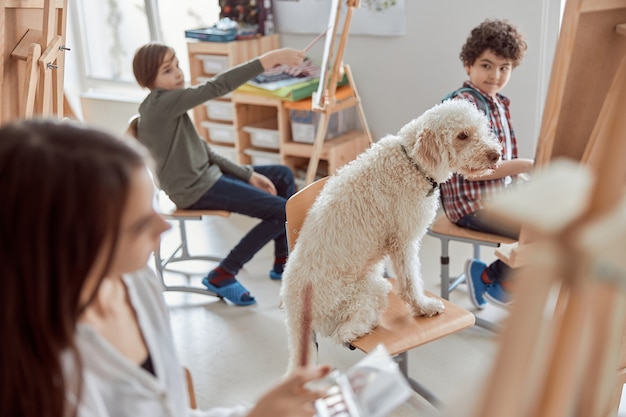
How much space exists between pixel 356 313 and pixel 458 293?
1.29 m

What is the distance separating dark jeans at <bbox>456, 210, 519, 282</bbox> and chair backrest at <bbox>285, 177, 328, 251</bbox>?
720 millimetres

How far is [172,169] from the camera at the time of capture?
2.95 metres

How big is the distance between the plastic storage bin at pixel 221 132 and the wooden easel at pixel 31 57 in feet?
7.16

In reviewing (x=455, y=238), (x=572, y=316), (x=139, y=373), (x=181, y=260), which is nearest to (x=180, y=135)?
(x=181, y=260)

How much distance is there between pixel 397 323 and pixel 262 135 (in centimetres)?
256

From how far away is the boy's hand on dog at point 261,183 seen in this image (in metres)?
3.17

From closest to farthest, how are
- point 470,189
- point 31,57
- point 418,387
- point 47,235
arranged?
point 47,235 < point 31,57 < point 418,387 < point 470,189

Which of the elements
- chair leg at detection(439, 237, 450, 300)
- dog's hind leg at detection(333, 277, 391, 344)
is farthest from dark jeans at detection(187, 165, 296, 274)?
dog's hind leg at detection(333, 277, 391, 344)

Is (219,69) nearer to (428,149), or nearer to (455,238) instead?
(455,238)

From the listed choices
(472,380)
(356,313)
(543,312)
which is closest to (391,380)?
(472,380)

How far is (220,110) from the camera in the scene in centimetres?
450

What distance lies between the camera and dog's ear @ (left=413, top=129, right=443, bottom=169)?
1.97m

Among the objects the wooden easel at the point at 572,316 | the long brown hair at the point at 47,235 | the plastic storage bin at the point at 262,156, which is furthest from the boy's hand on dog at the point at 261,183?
the wooden easel at the point at 572,316

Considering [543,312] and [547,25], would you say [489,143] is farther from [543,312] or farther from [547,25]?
[547,25]
